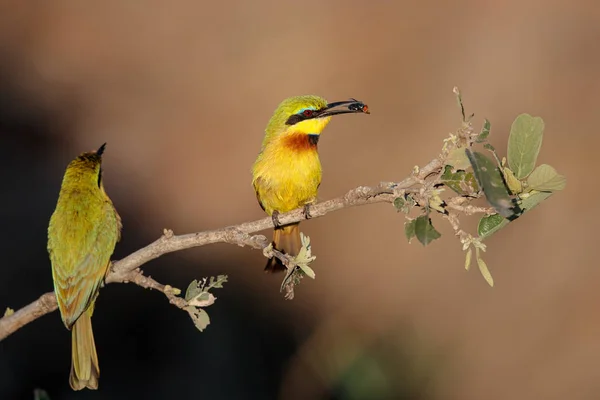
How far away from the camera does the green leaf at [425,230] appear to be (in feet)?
5.53

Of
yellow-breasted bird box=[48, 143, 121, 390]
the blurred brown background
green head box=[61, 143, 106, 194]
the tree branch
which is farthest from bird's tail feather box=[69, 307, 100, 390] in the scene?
the blurred brown background

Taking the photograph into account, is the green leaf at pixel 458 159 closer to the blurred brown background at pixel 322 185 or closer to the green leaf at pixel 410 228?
the green leaf at pixel 410 228

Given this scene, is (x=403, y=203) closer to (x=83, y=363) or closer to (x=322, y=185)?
(x=83, y=363)

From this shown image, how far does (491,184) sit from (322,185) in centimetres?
521

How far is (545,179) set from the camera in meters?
1.80

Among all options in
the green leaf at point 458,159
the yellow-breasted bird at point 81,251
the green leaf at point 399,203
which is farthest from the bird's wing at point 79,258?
the green leaf at point 458,159

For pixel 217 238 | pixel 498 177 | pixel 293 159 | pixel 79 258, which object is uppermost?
pixel 293 159

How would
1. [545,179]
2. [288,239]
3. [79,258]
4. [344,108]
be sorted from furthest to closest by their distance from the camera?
[288,239], [344,108], [79,258], [545,179]

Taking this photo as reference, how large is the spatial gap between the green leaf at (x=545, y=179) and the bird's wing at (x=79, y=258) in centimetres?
161

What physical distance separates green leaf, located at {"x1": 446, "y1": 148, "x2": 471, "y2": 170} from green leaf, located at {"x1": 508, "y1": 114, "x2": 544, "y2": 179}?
110 millimetres

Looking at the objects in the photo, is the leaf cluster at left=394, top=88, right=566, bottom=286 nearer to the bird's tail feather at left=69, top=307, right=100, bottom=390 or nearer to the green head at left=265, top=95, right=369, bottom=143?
the bird's tail feather at left=69, top=307, right=100, bottom=390

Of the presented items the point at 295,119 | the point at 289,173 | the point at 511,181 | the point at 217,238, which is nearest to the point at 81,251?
the point at 217,238

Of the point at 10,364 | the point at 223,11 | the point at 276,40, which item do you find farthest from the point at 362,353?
the point at 223,11

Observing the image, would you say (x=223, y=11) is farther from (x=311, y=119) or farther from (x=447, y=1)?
(x=311, y=119)
